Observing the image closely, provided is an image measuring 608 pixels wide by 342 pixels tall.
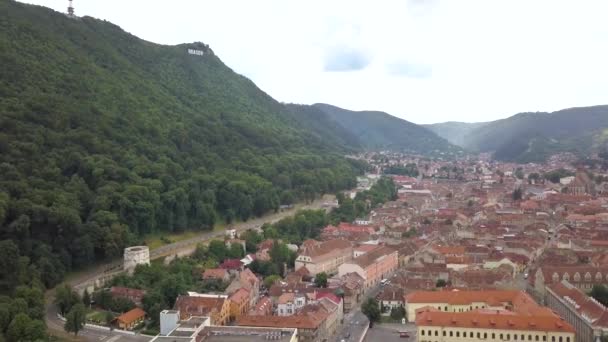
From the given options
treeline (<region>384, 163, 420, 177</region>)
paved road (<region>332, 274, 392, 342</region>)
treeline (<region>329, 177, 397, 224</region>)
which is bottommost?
paved road (<region>332, 274, 392, 342</region>)

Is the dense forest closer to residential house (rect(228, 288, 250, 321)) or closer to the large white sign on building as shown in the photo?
residential house (rect(228, 288, 250, 321))

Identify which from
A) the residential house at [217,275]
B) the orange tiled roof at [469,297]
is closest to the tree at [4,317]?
the residential house at [217,275]

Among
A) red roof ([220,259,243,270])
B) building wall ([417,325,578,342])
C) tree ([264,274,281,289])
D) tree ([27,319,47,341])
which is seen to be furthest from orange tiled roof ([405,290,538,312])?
tree ([27,319,47,341])

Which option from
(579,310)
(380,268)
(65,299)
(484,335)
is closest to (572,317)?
(579,310)

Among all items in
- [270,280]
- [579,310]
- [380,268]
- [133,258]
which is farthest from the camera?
[380,268]

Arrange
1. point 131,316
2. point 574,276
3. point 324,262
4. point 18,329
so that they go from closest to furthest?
Result: point 18,329 < point 131,316 < point 574,276 < point 324,262

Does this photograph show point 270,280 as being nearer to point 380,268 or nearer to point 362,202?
point 380,268

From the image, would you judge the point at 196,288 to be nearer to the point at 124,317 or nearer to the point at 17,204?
the point at 124,317
